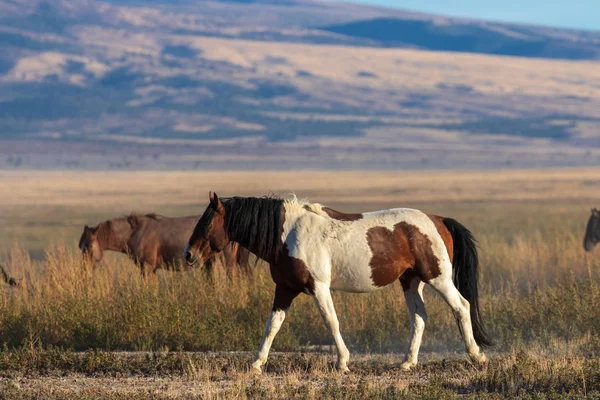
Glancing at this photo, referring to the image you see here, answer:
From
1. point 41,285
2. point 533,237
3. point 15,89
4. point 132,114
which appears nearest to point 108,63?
point 15,89

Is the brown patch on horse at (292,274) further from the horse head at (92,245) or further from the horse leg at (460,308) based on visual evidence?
the horse head at (92,245)

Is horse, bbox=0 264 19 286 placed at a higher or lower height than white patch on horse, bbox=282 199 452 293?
lower

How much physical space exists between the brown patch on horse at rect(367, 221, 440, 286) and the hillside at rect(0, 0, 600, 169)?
74829mm

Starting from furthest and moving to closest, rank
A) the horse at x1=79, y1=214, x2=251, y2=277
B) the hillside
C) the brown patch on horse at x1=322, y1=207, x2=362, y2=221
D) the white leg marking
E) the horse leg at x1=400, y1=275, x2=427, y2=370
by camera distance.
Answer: the hillside, the horse at x1=79, y1=214, x2=251, y2=277, the horse leg at x1=400, y1=275, x2=427, y2=370, the brown patch on horse at x1=322, y1=207, x2=362, y2=221, the white leg marking

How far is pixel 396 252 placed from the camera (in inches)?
383

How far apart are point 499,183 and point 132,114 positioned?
72.7m

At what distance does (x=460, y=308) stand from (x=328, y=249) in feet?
4.02

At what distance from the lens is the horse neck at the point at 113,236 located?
1566 cm

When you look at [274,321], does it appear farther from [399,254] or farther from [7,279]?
[7,279]

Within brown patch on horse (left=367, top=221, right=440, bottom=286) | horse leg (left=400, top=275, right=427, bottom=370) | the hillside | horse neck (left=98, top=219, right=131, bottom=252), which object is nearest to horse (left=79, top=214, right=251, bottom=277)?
horse neck (left=98, top=219, right=131, bottom=252)

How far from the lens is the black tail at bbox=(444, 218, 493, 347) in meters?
10.2

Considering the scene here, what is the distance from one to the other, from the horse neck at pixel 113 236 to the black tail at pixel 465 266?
6.47 m

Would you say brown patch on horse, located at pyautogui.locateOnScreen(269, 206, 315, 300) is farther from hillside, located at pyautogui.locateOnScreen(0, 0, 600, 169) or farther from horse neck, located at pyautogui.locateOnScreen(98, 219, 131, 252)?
hillside, located at pyautogui.locateOnScreen(0, 0, 600, 169)

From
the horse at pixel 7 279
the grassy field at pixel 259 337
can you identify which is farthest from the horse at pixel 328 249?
the horse at pixel 7 279
